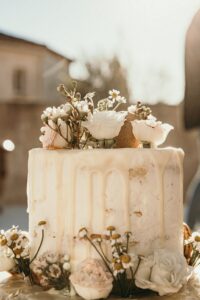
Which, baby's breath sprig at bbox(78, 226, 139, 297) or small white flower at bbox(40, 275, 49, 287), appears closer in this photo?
baby's breath sprig at bbox(78, 226, 139, 297)

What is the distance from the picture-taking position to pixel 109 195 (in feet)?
7.00

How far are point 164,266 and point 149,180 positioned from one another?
12.6 inches

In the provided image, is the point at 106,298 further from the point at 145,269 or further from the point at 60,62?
the point at 60,62

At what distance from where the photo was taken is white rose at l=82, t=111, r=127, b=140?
84.4 inches

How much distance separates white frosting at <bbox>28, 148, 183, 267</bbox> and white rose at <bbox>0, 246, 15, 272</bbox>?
0.68ft

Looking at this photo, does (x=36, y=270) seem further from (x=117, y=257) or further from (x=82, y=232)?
(x=117, y=257)

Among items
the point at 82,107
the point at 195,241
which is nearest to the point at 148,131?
the point at 82,107

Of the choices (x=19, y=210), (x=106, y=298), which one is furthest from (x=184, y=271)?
(x=19, y=210)

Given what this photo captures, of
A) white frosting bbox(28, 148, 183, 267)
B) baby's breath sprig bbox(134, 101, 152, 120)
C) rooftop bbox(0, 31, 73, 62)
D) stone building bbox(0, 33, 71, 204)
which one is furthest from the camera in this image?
rooftop bbox(0, 31, 73, 62)

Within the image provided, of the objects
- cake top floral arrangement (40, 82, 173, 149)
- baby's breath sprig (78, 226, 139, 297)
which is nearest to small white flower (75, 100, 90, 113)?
cake top floral arrangement (40, 82, 173, 149)

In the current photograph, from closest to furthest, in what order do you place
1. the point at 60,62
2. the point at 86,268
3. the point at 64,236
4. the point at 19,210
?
the point at 86,268
the point at 64,236
the point at 19,210
the point at 60,62

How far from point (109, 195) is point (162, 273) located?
0.33 m

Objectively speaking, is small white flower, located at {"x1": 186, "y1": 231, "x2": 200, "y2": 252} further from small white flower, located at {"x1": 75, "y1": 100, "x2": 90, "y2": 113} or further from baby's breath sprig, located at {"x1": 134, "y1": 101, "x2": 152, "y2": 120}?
small white flower, located at {"x1": 75, "y1": 100, "x2": 90, "y2": 113}

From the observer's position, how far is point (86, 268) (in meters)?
2.05
